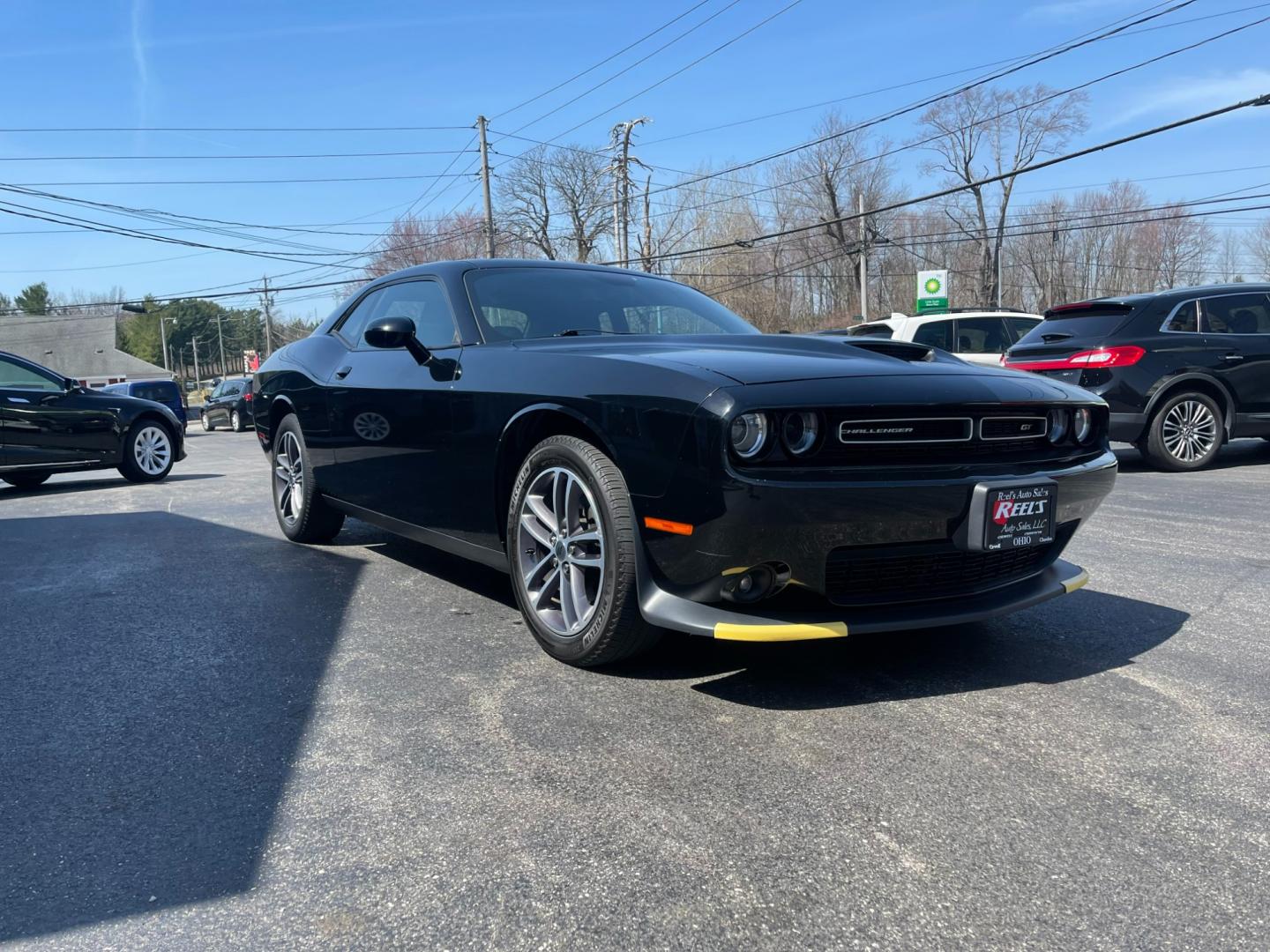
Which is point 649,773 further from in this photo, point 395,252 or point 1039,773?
point 395,252

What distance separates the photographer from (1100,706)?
110 inches

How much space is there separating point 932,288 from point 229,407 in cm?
2380

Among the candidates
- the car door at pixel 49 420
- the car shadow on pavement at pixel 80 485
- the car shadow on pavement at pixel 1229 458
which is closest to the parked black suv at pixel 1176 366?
the car shadow on pavement at pixel 1229 458

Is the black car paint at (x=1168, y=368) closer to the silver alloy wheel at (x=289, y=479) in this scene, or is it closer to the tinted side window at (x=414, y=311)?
the tinted side window at (x=414, y=311)

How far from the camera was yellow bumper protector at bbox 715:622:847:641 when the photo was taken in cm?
260

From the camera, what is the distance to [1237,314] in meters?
8.57

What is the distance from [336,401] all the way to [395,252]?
43.8 m

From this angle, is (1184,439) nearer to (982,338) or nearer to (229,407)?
(982,338)

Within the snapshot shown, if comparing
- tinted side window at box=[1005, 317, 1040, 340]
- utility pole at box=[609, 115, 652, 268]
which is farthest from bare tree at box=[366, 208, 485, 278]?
tinted side window at box=[1005, 317, 1040, 340]

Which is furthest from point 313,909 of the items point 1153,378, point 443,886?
point 1153,378

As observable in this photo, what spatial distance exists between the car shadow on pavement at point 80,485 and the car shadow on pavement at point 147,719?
14.8 ft

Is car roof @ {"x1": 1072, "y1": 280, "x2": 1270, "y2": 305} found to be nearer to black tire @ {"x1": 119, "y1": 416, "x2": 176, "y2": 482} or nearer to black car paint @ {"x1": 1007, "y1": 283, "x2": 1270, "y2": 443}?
black car paint @ {"x1": 1007, "y1": 283, "x2": 1270, "y2": 443}

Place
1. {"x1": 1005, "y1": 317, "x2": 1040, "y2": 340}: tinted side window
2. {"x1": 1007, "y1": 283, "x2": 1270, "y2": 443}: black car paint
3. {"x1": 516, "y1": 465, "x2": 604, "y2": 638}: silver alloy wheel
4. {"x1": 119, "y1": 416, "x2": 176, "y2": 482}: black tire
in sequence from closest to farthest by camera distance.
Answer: {"x1": 516, "y1": 465, "x2": 604, "y2": 638}: silver alloy wheel, {"x1": 1007, "y1": 283, "x2": 1270, "y2": 443}: black car paint, {"x1": 119, "y1": 416, "x2": 176, "y2": 482}: black tire, {"x1": 1005, "y1": 317, "x2": 1040, "y2": 340}: tinted side window

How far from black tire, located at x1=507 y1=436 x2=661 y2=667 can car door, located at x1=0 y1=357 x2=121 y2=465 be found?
24.7 feet
